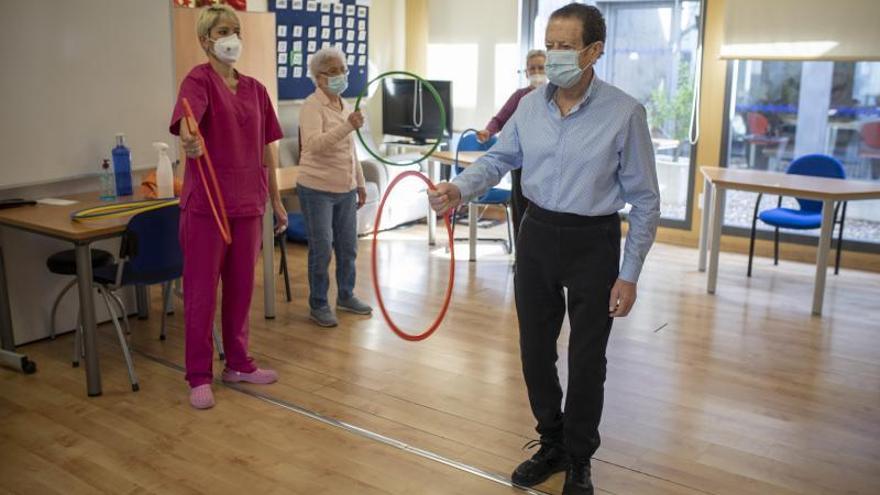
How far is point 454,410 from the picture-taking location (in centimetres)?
355

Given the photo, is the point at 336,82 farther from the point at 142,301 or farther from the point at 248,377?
the point at 142,301

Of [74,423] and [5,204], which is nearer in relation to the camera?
[74,423]

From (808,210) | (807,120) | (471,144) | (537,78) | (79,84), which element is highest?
(537,78)

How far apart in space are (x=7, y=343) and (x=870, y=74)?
5896 millimetres

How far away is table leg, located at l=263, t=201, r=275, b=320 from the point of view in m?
4.56

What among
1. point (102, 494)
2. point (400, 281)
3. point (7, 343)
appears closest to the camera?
point (102, 494)

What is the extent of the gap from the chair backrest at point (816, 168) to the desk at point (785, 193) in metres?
0.31

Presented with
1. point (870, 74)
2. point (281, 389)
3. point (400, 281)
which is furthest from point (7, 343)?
point (870, 74)

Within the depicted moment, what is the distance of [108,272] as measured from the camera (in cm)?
382

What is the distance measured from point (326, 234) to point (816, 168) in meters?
3.64

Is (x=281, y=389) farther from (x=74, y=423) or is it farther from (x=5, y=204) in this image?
(x=5, y=204)

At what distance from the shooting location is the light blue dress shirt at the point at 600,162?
2.46 metres

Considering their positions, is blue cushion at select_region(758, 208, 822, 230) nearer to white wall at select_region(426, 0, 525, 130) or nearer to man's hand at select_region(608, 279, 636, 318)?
white wall at select_region(426, 0, 525, 130)

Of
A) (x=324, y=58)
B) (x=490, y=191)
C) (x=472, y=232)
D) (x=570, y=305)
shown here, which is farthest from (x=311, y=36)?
(x=570, y=305)
